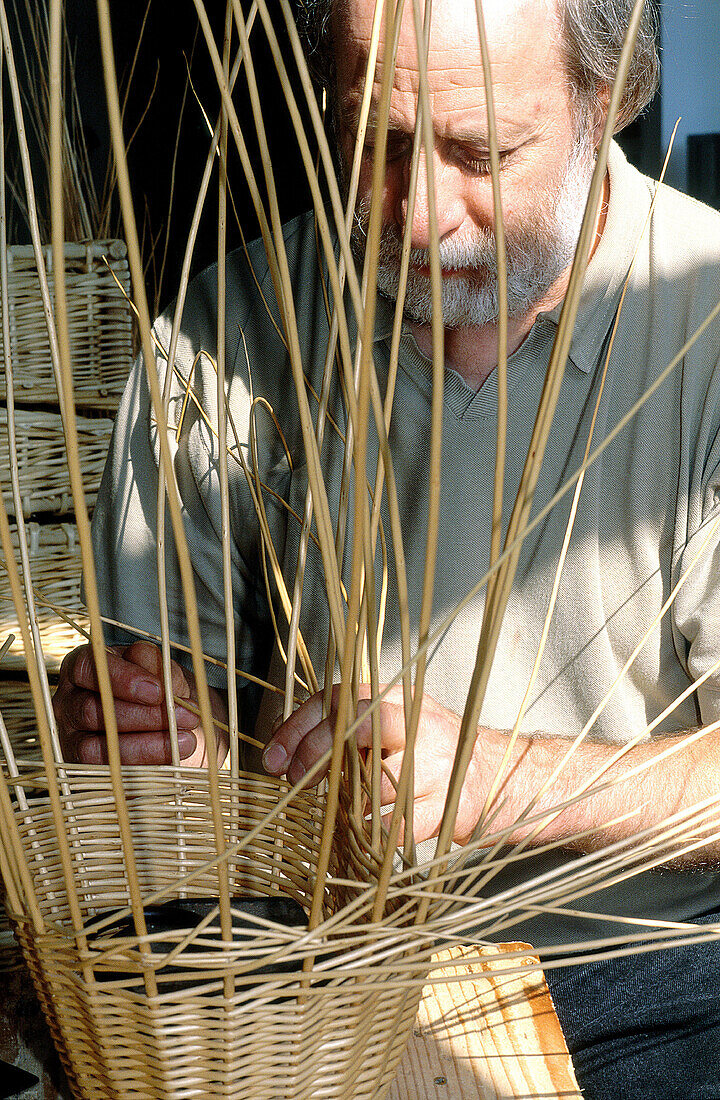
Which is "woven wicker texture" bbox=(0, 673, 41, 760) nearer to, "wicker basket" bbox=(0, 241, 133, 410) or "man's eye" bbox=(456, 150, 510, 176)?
"wicker basket" bbox=(0, 241, 133, 410)

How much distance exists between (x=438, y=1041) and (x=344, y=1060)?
223 mm

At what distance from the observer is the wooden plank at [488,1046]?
54 cm

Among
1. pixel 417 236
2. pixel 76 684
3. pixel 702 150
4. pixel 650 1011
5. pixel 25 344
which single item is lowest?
pixel 650 1011

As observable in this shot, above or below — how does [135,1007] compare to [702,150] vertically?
below

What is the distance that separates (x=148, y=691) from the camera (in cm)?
69

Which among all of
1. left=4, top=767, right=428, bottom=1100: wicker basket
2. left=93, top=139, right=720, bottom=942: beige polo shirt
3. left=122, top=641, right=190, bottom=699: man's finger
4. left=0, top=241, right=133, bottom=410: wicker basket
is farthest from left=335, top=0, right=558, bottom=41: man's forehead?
left=0, top=241, right=133, bottom=410: wicker basket

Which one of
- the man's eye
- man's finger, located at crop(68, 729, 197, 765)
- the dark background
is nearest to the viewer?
man's finger, located at crop(68, 729, 197, 765)

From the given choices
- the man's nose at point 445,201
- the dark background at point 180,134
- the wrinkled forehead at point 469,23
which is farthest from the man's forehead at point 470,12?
the dark background at point 180,134

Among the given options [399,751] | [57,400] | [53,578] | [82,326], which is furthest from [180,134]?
[399,751]

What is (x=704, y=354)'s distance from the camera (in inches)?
35.9

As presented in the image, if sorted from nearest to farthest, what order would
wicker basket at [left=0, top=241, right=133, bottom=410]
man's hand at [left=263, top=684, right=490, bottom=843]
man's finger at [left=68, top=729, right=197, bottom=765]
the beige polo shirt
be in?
man's hand at [left=263, top=684, right=490, bottom=843] < man's finger at [left=68, top=729, right=197, bottom=765] < the beige polo shirt < wicker basket at [left=0, top=241, right=133, bottom=410]

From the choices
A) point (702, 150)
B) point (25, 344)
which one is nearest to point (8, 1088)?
point (25, 344)

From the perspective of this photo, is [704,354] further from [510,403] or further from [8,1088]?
[8,1088]

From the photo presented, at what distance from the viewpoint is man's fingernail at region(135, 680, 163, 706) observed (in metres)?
0.68
